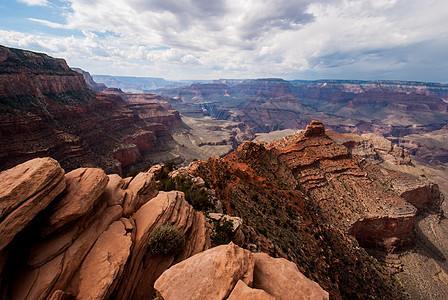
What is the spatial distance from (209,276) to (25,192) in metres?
10.2

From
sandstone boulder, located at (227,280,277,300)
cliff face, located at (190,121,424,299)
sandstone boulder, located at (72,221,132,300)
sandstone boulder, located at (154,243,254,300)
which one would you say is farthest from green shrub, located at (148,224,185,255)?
cliff face, located at (190,121,424,299)

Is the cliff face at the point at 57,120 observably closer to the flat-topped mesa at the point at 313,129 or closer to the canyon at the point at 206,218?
the canyon at the point at 206,218

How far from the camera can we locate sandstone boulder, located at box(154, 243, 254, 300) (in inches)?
323

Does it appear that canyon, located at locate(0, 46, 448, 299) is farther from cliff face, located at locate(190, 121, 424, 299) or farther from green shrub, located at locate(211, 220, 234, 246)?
cliff face, located at locate(190, 121, 424, 299)

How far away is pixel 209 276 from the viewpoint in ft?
28.6

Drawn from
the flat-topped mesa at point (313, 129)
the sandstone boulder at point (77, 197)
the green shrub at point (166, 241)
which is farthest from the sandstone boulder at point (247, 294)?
the flat-topped mesa at point (313, 129)

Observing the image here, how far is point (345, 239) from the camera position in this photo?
32375mm

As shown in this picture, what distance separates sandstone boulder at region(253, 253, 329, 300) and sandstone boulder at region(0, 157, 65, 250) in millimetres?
11692

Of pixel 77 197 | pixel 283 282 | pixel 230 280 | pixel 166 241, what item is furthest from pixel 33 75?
pixel 283 282

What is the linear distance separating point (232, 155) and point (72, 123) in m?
79.3

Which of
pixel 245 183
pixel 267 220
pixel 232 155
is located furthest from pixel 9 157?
pixel 267 220

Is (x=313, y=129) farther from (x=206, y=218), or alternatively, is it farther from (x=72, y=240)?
(x=72, y=240)

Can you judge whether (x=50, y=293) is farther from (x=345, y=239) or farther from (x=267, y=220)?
(x=345, y=239)

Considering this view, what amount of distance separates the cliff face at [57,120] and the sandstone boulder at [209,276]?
7138cm
